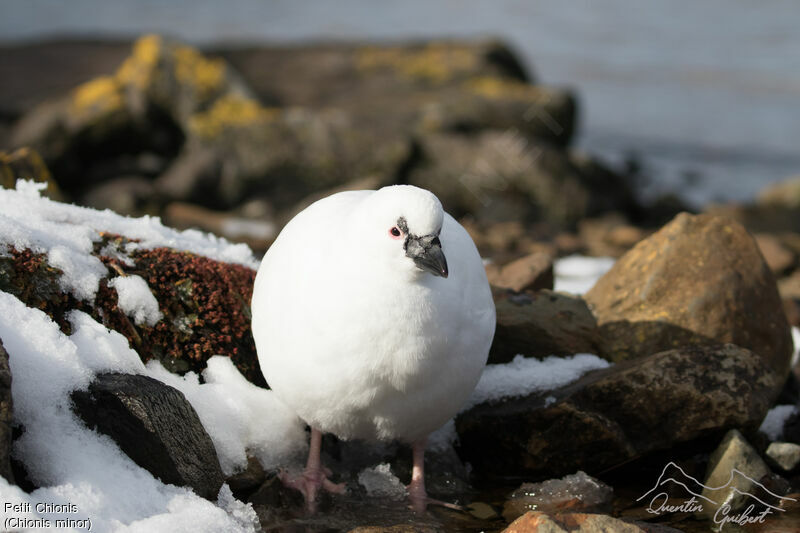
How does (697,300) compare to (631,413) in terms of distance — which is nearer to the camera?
(631,413)

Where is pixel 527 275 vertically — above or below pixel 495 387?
above

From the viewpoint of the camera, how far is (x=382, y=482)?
16.2 feet

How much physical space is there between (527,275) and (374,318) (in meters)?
2.62

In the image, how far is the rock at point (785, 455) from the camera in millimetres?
4996

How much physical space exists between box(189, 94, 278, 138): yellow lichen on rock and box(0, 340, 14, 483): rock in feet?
31.9

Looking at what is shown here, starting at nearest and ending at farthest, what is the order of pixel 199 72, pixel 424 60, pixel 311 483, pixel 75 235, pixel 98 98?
pixel 311 483 → pixel 75 235 → pixel 98 98 → pixel 199 72 → pixel 424 60

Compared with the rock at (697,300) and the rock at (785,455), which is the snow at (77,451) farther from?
the rock at (785,455)

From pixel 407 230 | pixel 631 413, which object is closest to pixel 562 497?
pixel 631 413

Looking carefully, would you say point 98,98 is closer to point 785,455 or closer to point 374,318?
point 374,318

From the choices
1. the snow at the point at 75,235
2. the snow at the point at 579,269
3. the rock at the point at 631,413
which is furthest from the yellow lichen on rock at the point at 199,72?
the rock at the point at 631,413

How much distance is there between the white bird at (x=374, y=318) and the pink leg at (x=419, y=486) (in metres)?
0.01

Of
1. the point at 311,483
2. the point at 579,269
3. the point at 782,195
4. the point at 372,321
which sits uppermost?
the point at 372,321

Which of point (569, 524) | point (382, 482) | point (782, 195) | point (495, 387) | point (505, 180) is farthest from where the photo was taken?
point (782, 195)

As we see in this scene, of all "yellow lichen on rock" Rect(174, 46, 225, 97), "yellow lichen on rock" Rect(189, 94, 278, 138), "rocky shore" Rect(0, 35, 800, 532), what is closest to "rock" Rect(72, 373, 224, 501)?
"rocky shore" Rect(0, 35, 800, 532)
